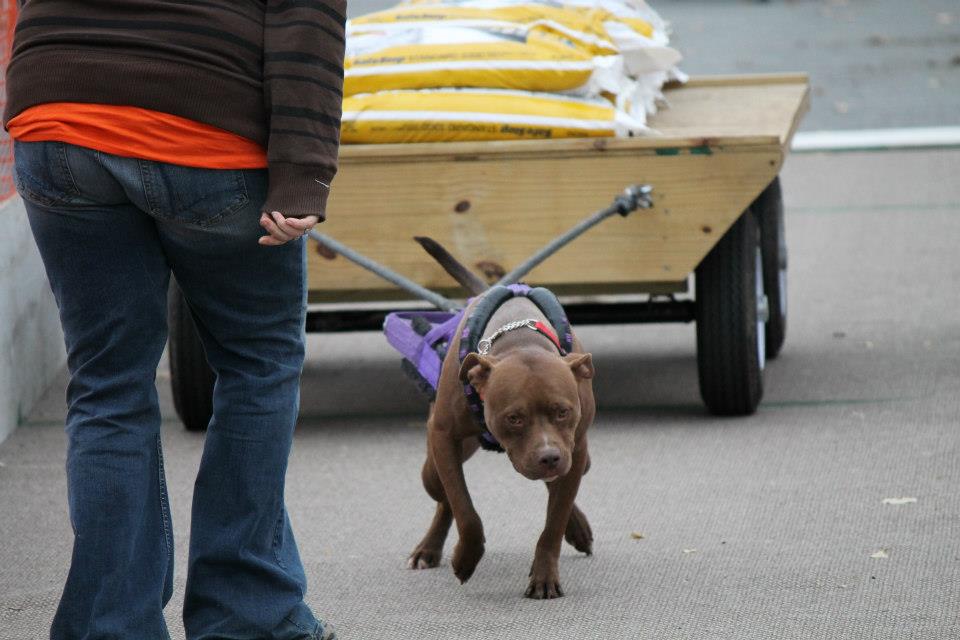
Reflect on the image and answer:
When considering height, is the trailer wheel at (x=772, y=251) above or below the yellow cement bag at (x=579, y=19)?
below

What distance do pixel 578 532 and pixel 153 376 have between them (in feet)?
4.82

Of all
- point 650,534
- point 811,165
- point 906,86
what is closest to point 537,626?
point 650,534

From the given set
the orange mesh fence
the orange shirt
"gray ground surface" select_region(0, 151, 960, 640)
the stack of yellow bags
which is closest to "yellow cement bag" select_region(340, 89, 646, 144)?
the stack of yellow bags

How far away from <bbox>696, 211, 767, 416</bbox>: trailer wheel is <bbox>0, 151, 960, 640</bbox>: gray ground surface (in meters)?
0.20

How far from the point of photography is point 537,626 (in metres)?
3.43

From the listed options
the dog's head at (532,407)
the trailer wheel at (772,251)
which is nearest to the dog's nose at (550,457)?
the dog's head at (532,407)

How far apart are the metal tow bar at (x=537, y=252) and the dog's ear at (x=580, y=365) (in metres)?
0.87

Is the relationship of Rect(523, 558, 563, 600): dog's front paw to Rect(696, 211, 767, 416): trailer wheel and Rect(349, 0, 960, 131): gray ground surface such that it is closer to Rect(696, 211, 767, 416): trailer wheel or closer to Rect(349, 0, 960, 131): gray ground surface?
Rect(696, 211, 767, 416): trailer wheel

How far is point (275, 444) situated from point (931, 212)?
6729 millimetres

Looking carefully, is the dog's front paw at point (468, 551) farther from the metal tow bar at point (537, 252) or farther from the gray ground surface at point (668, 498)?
the metal tow bar at point (537, 252)

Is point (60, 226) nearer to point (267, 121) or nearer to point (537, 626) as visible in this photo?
point (267, 121)

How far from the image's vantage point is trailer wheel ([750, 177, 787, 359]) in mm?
5945

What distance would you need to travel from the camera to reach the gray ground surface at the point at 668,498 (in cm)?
350

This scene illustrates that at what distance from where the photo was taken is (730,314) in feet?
16.7
